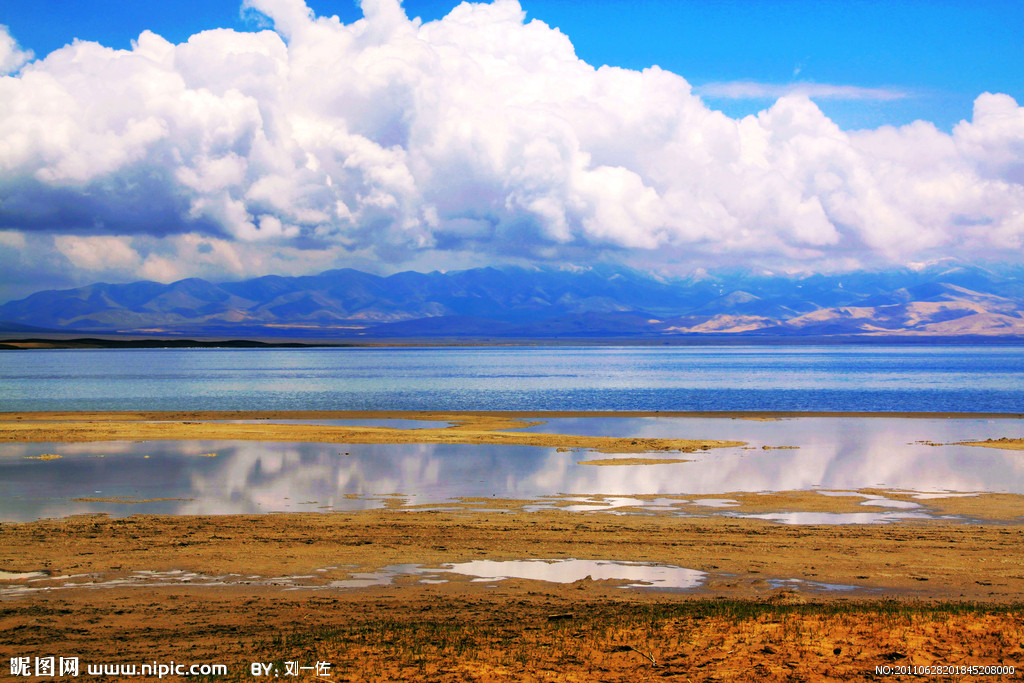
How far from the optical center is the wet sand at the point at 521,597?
436 inches

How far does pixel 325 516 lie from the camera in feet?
71.6

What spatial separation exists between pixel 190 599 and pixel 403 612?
3737 millimetres

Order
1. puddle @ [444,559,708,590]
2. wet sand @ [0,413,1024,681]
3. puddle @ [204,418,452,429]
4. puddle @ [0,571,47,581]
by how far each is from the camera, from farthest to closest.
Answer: puddle @ [204,418,452,429] < puddle @ [444,559,708,590] < puddle @ [0,571,47,581] < wet sand @ [0,413,1024,681]

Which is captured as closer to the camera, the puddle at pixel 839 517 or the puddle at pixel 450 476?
the puddle at pixel 839 517

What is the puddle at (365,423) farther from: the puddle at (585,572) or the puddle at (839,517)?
the puddle at (585,572)

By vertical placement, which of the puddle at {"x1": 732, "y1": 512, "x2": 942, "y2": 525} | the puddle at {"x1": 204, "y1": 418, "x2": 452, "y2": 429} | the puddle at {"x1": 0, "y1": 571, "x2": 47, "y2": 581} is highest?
the puddle at {"x1": 0, "y1": 571, "x2": 47, "y2": 581}

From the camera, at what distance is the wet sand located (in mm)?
11078

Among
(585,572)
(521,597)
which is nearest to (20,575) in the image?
(521,597)

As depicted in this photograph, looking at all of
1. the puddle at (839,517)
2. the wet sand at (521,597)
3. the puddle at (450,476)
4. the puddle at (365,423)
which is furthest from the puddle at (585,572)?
the puddle at (365,423)

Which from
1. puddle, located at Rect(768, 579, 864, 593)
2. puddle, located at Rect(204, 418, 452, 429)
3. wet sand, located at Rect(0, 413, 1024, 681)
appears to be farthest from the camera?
puddle, located at Rect(204, 418, 452, 429)

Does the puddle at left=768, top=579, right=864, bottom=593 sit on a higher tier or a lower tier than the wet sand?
lower

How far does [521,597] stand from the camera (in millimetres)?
14469

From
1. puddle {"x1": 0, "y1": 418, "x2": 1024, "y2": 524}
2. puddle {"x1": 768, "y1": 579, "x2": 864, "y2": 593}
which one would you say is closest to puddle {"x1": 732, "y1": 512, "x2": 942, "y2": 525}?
puddle {"x1": 0, "y1": 418, "x2": 1024, "y2": 524}

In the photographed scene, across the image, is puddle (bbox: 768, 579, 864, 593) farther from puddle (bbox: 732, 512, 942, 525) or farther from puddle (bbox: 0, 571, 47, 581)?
puddle (bbox: 0, 571, 47, 581)
